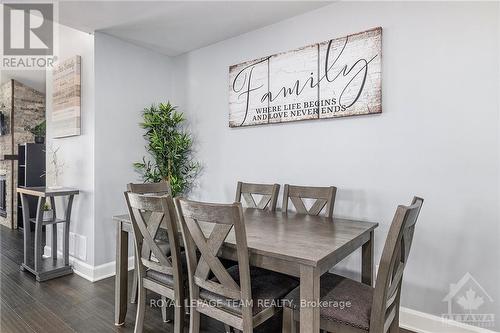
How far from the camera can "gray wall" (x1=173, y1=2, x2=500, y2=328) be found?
191 centimetres

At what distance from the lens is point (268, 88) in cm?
291

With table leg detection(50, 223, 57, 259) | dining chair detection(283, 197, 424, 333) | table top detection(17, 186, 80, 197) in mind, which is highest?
table top detection(17, 186, 80, 197)

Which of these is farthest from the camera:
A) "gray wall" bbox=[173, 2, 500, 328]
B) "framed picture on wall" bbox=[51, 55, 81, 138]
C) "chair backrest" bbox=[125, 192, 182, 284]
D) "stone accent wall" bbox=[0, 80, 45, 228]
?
"stone accent wall" bbox=[0, 80, 45, 228]

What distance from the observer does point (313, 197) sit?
241 centimetres

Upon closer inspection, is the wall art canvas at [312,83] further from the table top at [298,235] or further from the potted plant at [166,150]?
the table top at [298,235]

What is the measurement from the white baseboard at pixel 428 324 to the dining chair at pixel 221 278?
1.14m

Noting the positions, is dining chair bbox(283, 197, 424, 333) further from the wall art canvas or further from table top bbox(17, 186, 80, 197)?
table top bbox(17, 186, 80, 197)

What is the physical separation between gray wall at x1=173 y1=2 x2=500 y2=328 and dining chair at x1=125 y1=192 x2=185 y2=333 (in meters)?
1.43

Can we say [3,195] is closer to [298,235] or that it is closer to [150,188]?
[150,188]

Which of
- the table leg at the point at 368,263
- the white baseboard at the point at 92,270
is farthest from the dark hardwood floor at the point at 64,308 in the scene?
the table leg at the point at 368,263

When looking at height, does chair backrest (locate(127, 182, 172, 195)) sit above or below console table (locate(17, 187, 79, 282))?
above

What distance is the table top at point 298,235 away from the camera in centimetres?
137

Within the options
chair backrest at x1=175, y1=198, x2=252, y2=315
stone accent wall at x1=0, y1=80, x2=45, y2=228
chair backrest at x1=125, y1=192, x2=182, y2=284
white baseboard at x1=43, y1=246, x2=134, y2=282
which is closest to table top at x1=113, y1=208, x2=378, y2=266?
chair backrest at x1=175, y1=198, x2=252, y2=315

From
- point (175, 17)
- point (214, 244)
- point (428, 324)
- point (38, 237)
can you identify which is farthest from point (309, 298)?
point (38, 237)
